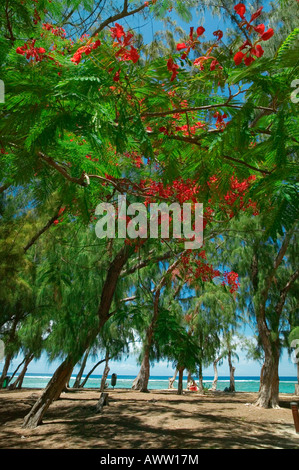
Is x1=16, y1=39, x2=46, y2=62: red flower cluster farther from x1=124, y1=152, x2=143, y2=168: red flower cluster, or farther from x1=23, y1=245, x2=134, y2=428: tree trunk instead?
x1=23, y1=245, x2=134, y2=428: tree trunk

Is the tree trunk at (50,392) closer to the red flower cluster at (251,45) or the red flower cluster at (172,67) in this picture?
the red flower cluster at (172,67)

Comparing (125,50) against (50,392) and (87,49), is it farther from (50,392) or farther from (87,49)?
(50,392)

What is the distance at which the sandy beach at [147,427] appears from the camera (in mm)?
4984

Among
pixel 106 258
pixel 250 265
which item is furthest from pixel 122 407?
pixel 250 265

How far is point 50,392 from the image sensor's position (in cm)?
614

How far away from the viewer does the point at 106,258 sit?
6.42 m

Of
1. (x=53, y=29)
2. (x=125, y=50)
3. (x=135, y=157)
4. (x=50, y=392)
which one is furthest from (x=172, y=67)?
(x=50, y=392)

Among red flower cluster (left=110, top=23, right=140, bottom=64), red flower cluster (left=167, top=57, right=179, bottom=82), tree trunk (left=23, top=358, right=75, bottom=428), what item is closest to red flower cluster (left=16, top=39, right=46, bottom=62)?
red flower cluster (left=110, top=23, right=140, bottom=64)

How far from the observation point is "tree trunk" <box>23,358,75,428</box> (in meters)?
6.02

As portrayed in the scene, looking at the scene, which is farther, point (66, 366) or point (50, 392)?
point (50, 392)

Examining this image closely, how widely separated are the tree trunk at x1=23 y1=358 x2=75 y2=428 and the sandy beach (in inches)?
6.9

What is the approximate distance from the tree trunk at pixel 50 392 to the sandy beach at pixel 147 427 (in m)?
0.17

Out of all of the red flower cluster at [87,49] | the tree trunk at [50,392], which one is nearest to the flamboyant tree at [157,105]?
the red flower cluster at [87,49]

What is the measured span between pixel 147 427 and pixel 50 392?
1814 millimetres
